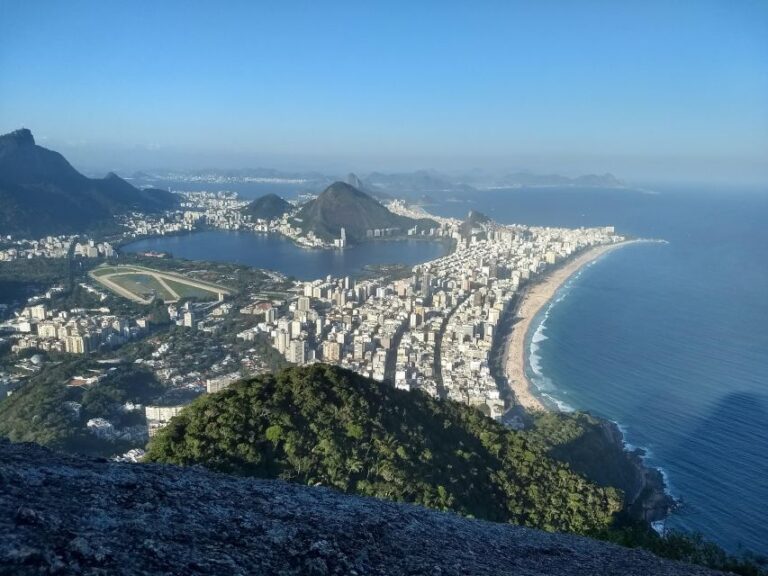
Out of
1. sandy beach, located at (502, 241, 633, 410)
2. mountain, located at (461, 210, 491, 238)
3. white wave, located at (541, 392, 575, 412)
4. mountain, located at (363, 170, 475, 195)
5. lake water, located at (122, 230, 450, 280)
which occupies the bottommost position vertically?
white wave, located at (541, 392, 575, 412)

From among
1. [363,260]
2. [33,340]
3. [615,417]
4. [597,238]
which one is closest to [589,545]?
[615,417]

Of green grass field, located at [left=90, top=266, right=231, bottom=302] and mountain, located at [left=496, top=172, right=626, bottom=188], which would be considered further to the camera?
mountain, located at [left=496, top=172, right=626, bottom=188]

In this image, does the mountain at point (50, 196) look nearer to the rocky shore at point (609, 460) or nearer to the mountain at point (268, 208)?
the mountain at point (268, 208)

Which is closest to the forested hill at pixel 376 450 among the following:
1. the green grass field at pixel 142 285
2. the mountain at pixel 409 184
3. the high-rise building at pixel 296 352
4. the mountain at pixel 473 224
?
the high-rise building at pixel 296 352

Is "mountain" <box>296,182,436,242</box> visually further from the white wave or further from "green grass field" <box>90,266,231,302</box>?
the white wave

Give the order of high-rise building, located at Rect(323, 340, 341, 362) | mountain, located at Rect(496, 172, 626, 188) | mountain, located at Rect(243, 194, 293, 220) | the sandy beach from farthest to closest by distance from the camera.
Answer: mountain, located at Rect(496, 172, 626, 188) → mountain, located at Rect(243, 194, 293, 220) → high-rise building, located at Rect(323, 340, 341, 362) → the sandy beach

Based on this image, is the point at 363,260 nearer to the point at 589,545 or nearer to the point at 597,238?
the point at 597,238

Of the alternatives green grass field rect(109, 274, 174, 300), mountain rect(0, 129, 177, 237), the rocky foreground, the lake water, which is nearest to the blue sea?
the rocky foreground

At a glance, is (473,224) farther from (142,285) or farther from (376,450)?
(376,450)
